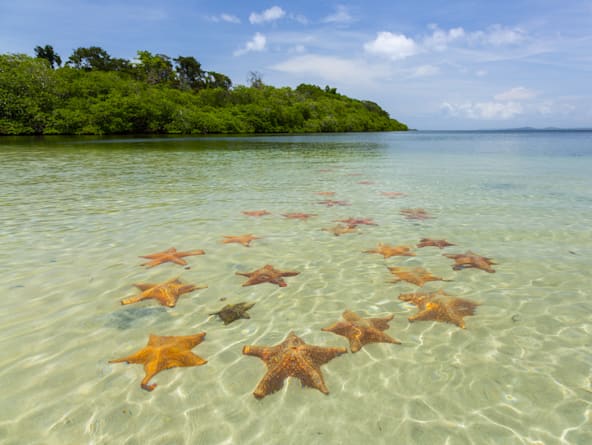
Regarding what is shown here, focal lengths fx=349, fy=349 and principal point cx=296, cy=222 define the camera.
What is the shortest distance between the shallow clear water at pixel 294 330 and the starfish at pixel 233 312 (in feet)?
0.34

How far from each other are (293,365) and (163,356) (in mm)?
1183

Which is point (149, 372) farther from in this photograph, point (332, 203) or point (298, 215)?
point (332, 203)

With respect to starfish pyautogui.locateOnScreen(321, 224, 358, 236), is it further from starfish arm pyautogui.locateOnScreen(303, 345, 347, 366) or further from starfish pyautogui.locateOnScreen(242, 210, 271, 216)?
starfish arm pyautogui.locateOnScreen(303, 345, 347, 366)

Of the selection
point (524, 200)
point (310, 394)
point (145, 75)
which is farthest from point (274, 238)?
point (145, 75)

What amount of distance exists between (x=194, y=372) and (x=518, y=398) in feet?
9.09

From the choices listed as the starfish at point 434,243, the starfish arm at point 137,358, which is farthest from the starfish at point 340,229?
the starfish arm at point 137,358

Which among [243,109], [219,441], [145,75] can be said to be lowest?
[219,441]

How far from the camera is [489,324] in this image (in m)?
3.91

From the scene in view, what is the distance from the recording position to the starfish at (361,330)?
11.6 ft

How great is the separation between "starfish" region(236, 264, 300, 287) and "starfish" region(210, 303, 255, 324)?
56 cm

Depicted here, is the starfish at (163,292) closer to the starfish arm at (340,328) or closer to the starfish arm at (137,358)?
the starfish arm at (137,358)

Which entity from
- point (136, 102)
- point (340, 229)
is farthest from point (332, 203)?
point (136, 102)

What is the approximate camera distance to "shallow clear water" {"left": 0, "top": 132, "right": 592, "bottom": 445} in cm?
264

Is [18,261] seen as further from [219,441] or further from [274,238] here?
[219,441]
